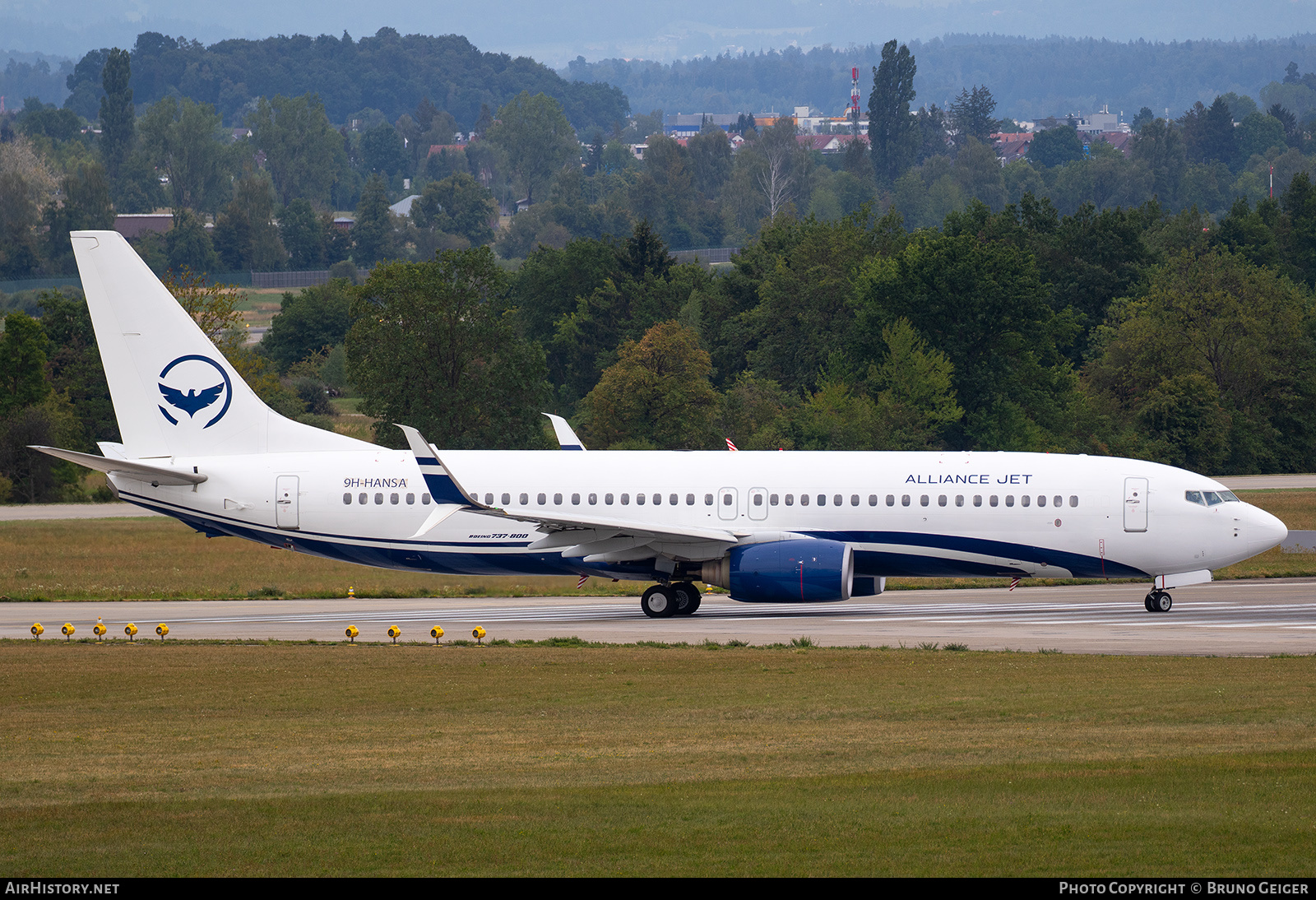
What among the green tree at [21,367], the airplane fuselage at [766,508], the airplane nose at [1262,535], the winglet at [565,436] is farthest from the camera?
the green tree at [21,367]

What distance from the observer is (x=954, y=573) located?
35938mm

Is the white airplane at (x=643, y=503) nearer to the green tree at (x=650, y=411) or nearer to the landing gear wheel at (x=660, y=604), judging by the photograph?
the landing gear wheel at (x=660, y=604)

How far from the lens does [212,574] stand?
45.1 m

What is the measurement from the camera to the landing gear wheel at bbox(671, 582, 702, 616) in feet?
118

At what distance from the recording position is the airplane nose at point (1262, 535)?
35219 mm

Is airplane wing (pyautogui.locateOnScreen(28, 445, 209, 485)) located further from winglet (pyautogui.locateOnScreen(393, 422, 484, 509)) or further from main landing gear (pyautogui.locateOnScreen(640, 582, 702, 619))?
main landing gear (pyautogui.locateOnScreen(640, 582, 702, 619))

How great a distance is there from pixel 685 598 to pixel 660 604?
0.70m

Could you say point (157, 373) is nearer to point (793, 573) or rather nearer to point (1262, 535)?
point (793, 573)

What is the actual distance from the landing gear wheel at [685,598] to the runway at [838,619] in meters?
0.42

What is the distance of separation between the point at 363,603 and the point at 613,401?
42.0 metres

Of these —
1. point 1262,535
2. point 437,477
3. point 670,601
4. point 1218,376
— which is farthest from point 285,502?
point 1218,376

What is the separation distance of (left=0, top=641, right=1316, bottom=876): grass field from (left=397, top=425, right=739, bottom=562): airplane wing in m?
6.97

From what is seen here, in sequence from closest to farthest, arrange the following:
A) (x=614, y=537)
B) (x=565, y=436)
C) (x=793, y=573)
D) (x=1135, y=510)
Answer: (x=793, y=573) → (x=614, y=537) → (x=1135, y=510) → (x=565, y=436)

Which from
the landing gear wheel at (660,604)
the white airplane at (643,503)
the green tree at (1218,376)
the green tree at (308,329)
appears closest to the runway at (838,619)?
the landing gear wheel at (660,604)
